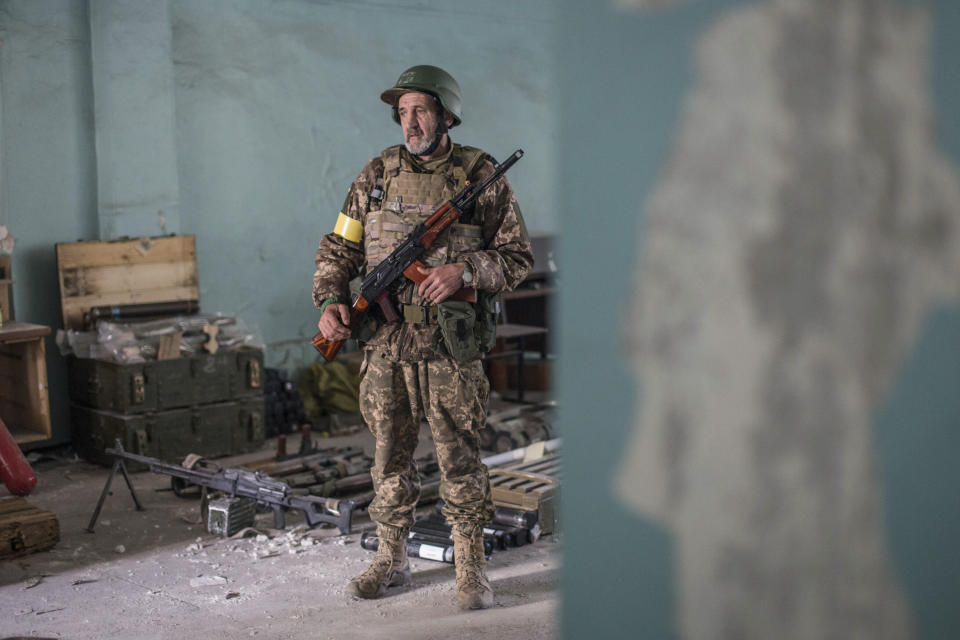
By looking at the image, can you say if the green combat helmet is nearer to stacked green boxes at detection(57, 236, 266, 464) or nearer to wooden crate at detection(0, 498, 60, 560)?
wooden crate at detection(0, 498, 60, 560)

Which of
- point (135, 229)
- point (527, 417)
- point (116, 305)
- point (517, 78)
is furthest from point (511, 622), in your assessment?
point (517, 78)

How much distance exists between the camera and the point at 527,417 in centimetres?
705

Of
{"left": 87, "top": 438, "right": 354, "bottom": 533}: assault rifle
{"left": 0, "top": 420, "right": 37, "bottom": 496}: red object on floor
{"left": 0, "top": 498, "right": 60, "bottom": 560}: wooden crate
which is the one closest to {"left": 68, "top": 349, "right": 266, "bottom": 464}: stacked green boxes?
{"left": 87, "top": 438, "right": 354, "bottom": 533}: assault rifle

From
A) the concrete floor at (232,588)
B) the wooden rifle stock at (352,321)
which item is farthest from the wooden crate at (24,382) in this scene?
the wooden rifle stock at (352,321)

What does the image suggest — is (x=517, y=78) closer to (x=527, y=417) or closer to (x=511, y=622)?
(x=527, y=417)

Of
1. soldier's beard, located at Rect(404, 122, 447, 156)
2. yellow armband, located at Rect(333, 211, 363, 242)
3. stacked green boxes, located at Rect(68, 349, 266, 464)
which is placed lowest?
stacked green boxes, located at Rect(68, 349, 266, 464)

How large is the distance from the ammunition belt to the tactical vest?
0.09 feet

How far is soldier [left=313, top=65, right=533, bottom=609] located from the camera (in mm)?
3896

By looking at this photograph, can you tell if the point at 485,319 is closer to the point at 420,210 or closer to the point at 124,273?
the point at 420,210

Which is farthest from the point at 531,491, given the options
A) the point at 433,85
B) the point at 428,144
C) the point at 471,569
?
the point at 433,85

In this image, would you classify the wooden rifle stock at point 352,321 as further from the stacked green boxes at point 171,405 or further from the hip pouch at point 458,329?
the stacked green boxes at point 171,405

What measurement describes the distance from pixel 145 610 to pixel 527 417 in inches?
137

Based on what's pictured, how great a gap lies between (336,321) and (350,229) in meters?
0.38

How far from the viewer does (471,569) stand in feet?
13.1
